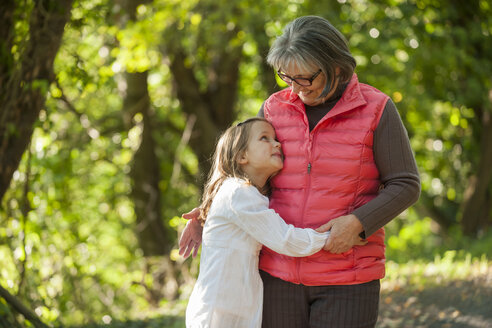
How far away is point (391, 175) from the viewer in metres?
2.68

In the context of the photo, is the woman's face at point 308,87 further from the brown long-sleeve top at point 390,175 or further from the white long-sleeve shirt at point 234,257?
the white long-sleeve shirt at point 234,257

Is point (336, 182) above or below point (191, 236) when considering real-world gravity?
above

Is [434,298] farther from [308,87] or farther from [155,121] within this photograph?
[155,121]

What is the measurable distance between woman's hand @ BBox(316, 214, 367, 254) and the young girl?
0.16 m

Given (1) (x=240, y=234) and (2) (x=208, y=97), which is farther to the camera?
(2) (x=208, y=97)

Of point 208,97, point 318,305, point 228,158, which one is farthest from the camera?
point 208,97

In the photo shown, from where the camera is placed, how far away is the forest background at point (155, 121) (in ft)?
16.7

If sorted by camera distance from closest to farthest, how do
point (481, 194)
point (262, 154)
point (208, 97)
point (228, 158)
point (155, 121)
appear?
point (262, 154) < point (228, 158) < point (208, 97) < point (481, 194) < point (155, 121)

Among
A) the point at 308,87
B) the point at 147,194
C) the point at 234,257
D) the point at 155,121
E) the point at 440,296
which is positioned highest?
the point at 308,87

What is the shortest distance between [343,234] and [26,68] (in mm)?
2957

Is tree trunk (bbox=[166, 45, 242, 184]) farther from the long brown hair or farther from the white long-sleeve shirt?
the white long-sleeve shirt

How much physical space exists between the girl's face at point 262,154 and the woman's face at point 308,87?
220mm

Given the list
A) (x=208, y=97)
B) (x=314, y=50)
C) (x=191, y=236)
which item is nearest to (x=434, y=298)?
(x=191, y=236)

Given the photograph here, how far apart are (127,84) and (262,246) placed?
754cm
